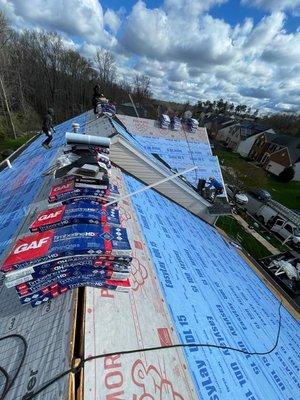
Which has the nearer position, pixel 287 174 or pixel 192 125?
pixel 192 125

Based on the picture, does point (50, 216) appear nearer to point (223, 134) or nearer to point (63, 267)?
point (63, 267)

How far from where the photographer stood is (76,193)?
491 cm

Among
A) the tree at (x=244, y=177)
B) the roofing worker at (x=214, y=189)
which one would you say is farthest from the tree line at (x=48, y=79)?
the roofing worker at (x=214, y=189)

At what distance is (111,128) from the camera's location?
420 inches

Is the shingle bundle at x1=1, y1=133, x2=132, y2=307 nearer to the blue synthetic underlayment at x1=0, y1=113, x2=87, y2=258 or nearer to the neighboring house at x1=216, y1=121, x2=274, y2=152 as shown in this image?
the blue synthetic underlayment at x1=0, y1=113, x2=87, y2=258

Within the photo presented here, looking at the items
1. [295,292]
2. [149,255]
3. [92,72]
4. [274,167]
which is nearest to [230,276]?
[149,255]

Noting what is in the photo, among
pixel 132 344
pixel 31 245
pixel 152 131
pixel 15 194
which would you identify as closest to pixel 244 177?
pixel 152 131

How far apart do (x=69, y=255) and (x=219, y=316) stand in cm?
386

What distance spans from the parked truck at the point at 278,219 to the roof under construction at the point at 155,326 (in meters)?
16.2

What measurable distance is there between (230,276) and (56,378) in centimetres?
612

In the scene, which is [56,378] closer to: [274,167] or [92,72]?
[274,167]

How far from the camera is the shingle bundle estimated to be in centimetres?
333

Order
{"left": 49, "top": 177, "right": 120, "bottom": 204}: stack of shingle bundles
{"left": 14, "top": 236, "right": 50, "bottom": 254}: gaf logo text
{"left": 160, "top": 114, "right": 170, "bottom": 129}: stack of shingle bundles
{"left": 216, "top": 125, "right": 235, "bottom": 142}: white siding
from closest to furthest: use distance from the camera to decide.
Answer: {"left": 14, "top": 236, "right": 50, "bottom": 254}: gaf logo text, {"left": 49, "top": 177, "right": 120, "bottom": 204}: stack of shingle bundles, {"left": 160, "top": 114, "right": 170, "bottom": 129}: stack of shingle bundles, {"left": 216, "top": 125, "right": 235, "bottom": 142}: white siding

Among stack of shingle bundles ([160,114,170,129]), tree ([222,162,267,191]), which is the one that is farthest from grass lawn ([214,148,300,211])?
stack of shingle bundles ([160,114,170,129])
